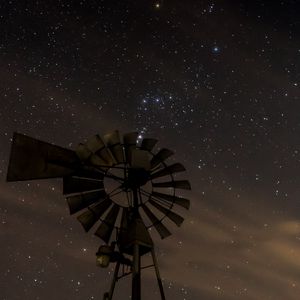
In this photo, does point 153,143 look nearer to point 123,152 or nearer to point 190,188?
point 123,152

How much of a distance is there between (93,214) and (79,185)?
795 millimetres

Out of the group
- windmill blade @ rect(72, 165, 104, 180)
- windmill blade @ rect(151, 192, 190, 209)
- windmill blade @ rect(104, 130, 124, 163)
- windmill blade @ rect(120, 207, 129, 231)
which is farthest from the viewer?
windmill blade @ rect(151, 192, 190, 209)

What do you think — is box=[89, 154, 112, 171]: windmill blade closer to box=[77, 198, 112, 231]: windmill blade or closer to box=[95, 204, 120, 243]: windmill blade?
box=[77, 198, 112, 231]: windmill blade

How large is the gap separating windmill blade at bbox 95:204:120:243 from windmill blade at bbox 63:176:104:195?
67 centimetres

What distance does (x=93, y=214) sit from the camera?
10.2 meters

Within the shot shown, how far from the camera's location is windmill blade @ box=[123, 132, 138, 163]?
10188 millimetres


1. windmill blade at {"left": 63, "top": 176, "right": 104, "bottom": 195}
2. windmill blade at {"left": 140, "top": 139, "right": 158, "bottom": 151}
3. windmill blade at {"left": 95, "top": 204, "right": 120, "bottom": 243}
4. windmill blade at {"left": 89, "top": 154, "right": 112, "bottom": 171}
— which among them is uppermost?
windmill blade at {"left": 140, "top": 139, "right": 158, "bottom": 151}

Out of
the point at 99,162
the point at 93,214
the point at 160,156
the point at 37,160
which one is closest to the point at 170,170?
the point at 160,156

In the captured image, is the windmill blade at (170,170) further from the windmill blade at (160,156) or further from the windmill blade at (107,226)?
the windmill blade at (107,226)

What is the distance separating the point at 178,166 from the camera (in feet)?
34.2

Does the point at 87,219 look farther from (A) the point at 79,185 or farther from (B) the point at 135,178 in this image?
(B) the point at 135,178

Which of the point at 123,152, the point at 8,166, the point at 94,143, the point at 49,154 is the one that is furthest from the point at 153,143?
the point at 8,166

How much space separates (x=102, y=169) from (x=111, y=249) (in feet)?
5.74

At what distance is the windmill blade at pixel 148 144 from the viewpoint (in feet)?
33.9
